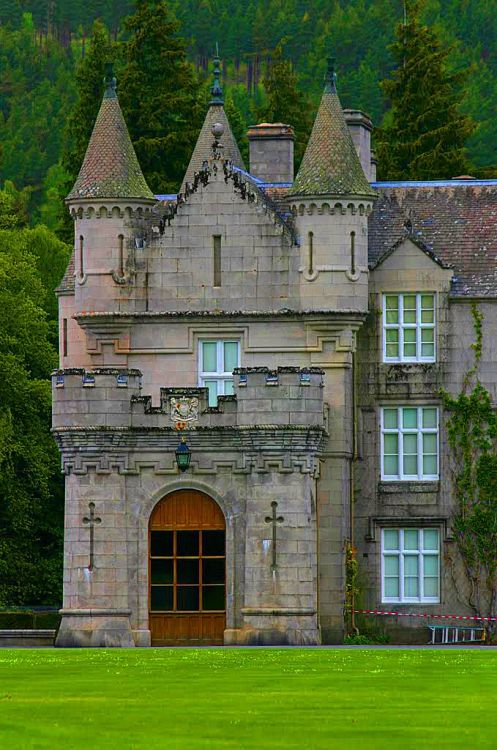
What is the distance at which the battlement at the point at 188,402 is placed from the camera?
151 feet

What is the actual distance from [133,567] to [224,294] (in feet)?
22.3

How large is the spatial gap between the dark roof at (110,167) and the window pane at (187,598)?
871 centimetres

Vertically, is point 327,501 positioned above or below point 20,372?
below

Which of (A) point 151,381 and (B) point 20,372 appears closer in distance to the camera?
(A) point 151,381

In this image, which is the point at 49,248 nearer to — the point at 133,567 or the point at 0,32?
the point at 133,567

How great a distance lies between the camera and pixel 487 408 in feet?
167

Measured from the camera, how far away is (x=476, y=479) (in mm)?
50844

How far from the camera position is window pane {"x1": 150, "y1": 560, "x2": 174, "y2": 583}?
46.9m

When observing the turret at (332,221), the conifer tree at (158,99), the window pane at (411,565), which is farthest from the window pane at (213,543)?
the conifer tree at (158,99)

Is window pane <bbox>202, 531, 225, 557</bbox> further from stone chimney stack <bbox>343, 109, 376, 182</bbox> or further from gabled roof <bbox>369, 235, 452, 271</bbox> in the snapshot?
stone chimney stack <bbox>343, 109, 376, 182</bbox>

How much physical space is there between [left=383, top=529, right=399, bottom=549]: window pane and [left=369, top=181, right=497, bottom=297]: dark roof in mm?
5246

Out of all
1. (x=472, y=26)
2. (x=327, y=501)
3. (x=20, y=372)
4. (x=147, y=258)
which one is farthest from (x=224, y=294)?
(x=472, y=26)

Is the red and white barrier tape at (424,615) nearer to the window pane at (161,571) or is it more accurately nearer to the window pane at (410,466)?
the window pane at (410,466)

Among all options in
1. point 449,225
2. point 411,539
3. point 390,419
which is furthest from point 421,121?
point 411,539
